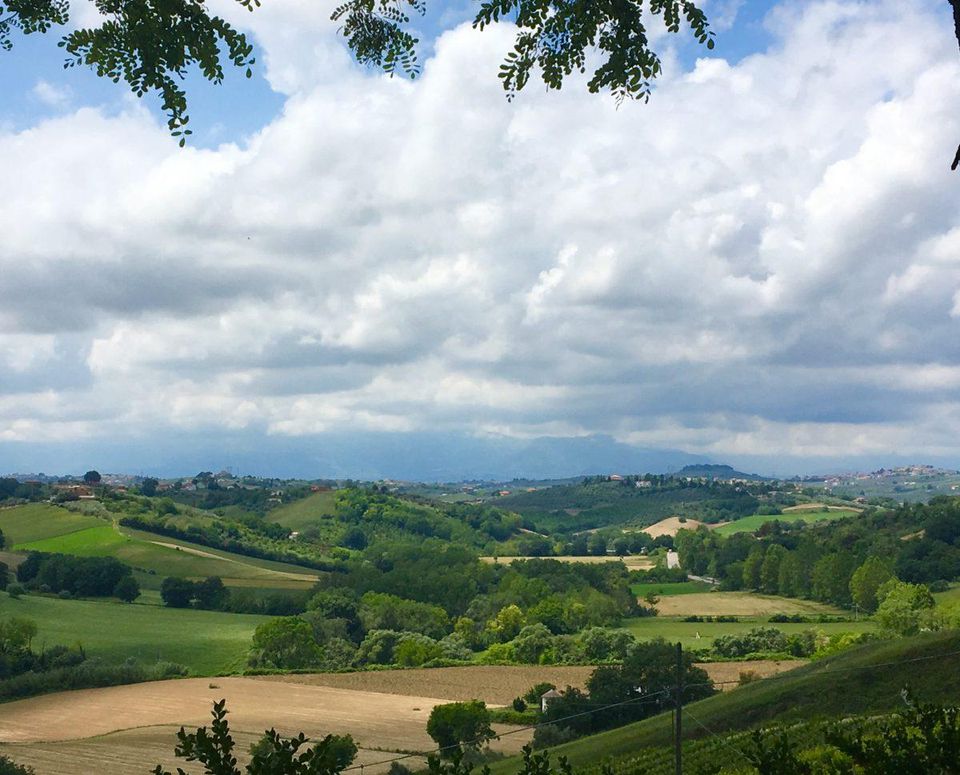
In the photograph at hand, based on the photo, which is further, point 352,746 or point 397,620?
point 397,620

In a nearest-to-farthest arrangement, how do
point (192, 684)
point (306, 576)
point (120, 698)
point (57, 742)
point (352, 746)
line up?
point (352, 746), point (57, 742), point (120, 698), point (192, 684), point (306, 576)

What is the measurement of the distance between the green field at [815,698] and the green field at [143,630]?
44371mm

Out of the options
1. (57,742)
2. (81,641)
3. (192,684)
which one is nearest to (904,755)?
(57,742)

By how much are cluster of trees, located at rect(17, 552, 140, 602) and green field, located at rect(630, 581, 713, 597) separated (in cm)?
6355

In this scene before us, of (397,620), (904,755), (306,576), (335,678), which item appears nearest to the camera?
(904,755)

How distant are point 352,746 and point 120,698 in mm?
28415

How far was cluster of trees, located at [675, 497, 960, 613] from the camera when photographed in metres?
112

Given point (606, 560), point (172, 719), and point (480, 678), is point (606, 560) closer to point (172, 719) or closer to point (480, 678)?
point (480, 678)

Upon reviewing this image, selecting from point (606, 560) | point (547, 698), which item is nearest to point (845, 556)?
point (606, 560)

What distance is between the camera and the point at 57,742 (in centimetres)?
4856

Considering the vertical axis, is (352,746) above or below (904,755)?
below

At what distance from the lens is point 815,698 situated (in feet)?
134

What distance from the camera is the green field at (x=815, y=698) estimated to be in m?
38.9

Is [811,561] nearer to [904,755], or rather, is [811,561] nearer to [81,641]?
[81,641]
